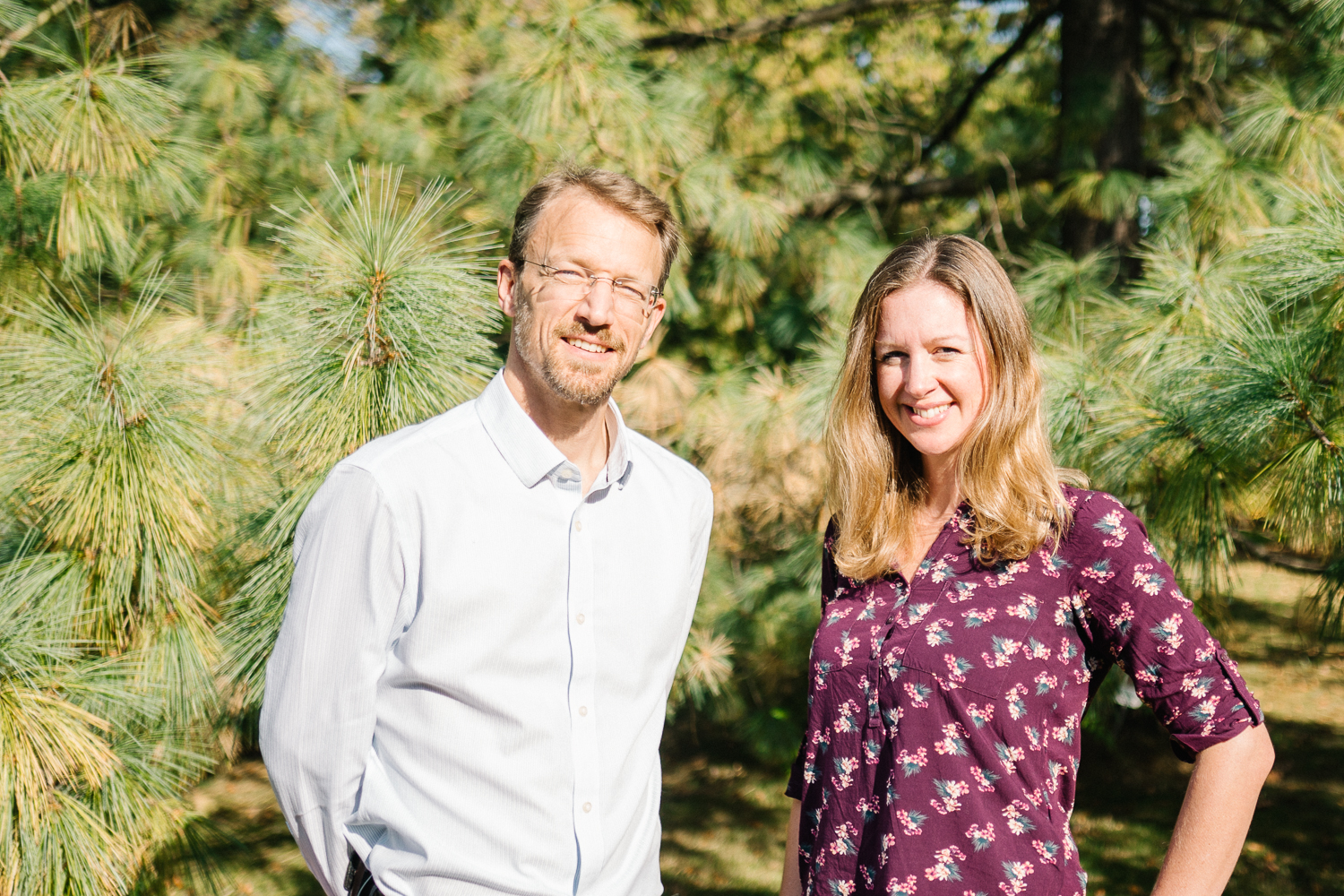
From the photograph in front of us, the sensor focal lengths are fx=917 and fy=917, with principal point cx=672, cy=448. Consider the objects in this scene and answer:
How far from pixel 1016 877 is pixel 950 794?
0.41 feet

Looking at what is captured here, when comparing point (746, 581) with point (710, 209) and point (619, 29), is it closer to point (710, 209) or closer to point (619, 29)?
point (710, 209)

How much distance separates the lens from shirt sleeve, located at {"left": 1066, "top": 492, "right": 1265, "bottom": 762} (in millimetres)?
1105

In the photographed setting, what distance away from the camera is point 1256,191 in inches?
96.7

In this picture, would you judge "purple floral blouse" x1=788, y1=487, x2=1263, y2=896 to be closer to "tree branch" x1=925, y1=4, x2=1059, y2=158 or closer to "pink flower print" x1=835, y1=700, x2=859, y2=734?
"pink flower print" x1=835, y1=700, x2=859, y2=734

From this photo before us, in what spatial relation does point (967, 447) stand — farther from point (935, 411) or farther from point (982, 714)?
point (982, 714)

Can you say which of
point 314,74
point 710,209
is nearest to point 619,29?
point 710,209

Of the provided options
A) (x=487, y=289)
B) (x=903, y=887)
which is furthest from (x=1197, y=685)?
(x=487, y=289)

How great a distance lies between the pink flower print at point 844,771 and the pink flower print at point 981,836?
0.17m

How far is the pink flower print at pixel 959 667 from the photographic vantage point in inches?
47.1

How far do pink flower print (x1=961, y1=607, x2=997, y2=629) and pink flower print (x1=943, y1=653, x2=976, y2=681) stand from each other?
0.05m

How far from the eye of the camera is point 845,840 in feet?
4.20

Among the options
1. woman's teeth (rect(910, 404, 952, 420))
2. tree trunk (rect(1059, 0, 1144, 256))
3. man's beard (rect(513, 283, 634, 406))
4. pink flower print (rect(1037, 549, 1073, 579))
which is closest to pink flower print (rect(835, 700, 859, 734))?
pink flower print (rect(1037, 549, 1073, 579))

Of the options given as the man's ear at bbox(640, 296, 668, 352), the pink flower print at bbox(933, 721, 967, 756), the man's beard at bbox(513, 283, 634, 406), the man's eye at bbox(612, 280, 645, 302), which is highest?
the man's eye at bbox(612, 280, 645, 302)

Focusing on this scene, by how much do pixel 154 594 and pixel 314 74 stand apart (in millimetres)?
2292
